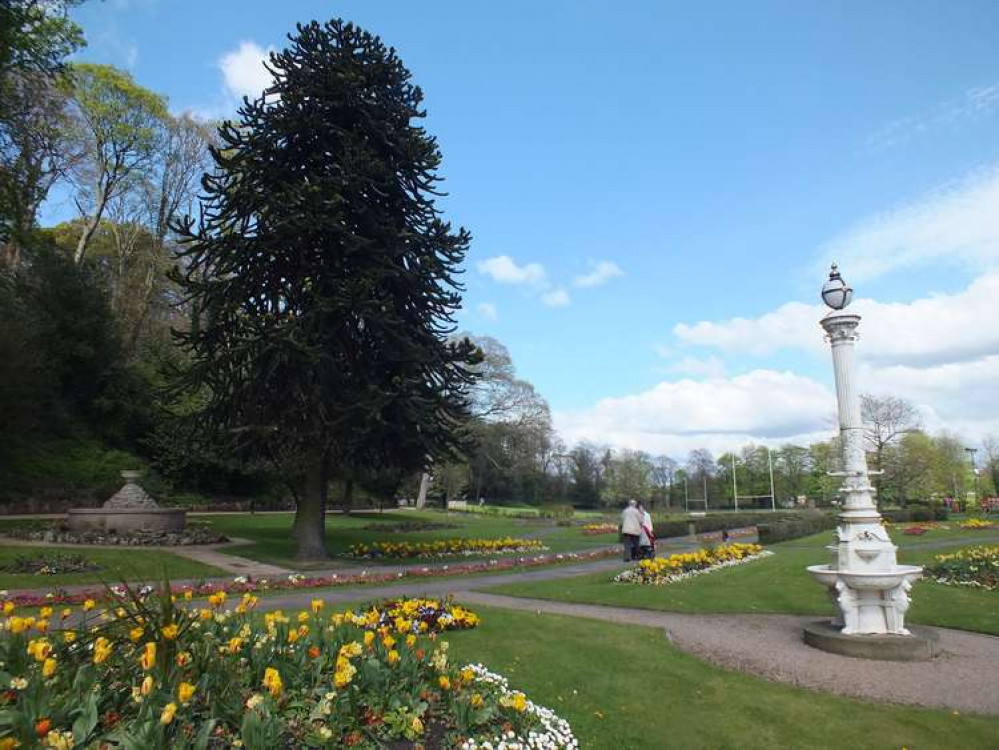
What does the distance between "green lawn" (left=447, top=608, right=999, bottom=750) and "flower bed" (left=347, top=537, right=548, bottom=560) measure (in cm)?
1127

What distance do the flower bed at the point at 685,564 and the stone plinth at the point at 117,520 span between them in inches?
549

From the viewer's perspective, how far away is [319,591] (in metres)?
12.6

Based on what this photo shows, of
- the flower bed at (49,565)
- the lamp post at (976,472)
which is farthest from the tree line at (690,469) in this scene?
the flower bed at (49,565)

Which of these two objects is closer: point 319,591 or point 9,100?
point 319,591

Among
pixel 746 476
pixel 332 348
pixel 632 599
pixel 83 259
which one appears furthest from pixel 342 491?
pixel 746 476

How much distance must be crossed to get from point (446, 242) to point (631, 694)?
549 inches

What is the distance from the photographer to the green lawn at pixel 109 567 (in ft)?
40.8

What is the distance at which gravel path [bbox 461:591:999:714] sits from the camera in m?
6.48

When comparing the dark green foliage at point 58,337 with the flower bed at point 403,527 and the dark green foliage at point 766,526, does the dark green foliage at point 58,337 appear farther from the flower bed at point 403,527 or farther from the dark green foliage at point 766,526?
the dark green foliage at point 766,526

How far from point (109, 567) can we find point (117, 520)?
5.96 m

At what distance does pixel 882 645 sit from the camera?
25.2ft

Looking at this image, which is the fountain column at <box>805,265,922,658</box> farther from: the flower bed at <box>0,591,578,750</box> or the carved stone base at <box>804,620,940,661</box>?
the flower bed at <box>0,591,578,750</box>

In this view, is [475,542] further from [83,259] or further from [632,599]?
[83,259]

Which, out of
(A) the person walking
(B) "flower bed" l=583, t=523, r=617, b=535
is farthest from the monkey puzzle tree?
(B) "flower bed" l=583, t=523, r=617, b=535
